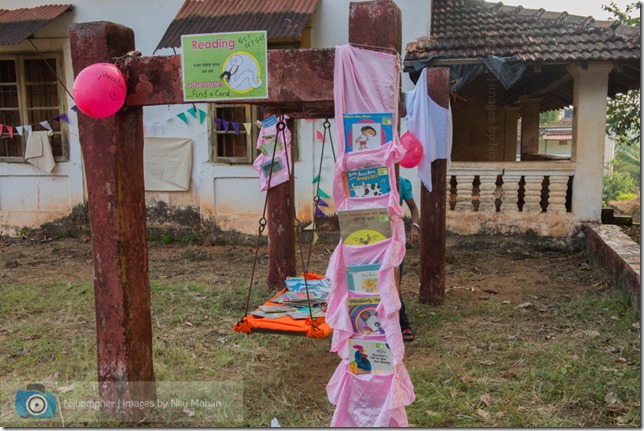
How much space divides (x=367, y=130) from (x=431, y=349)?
2.55m

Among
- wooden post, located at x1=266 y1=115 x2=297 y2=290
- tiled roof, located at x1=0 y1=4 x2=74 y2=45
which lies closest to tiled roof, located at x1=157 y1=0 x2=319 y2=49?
tiled roof, located at x1=0 y1=4 x2=74 y2=45

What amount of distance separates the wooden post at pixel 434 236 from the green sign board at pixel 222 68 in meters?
3.11

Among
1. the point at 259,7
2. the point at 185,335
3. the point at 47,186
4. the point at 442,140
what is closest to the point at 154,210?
the point at 47,186

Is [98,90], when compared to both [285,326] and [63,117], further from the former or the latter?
[63,117]

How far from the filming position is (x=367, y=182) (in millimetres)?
3006

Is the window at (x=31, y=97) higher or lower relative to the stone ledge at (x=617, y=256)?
higher

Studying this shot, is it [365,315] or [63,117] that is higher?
[63,117]

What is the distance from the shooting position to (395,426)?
300cm

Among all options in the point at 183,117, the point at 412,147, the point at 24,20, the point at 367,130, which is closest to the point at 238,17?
the point at 183,117

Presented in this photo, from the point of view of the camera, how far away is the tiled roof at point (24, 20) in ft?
29.0

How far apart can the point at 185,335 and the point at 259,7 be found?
5.74 m

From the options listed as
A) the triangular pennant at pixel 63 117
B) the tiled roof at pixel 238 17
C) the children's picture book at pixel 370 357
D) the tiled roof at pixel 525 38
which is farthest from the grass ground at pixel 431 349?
the tiled roof at pixel 238 17

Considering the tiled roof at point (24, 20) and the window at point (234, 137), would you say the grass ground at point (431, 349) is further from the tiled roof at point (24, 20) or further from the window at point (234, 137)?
the tiled roof at point (24, 20)

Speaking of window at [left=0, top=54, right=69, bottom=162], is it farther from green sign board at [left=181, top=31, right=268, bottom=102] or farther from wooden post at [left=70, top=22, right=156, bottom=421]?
green sign board at [left=181, top=31, right=268, bottom=102]
